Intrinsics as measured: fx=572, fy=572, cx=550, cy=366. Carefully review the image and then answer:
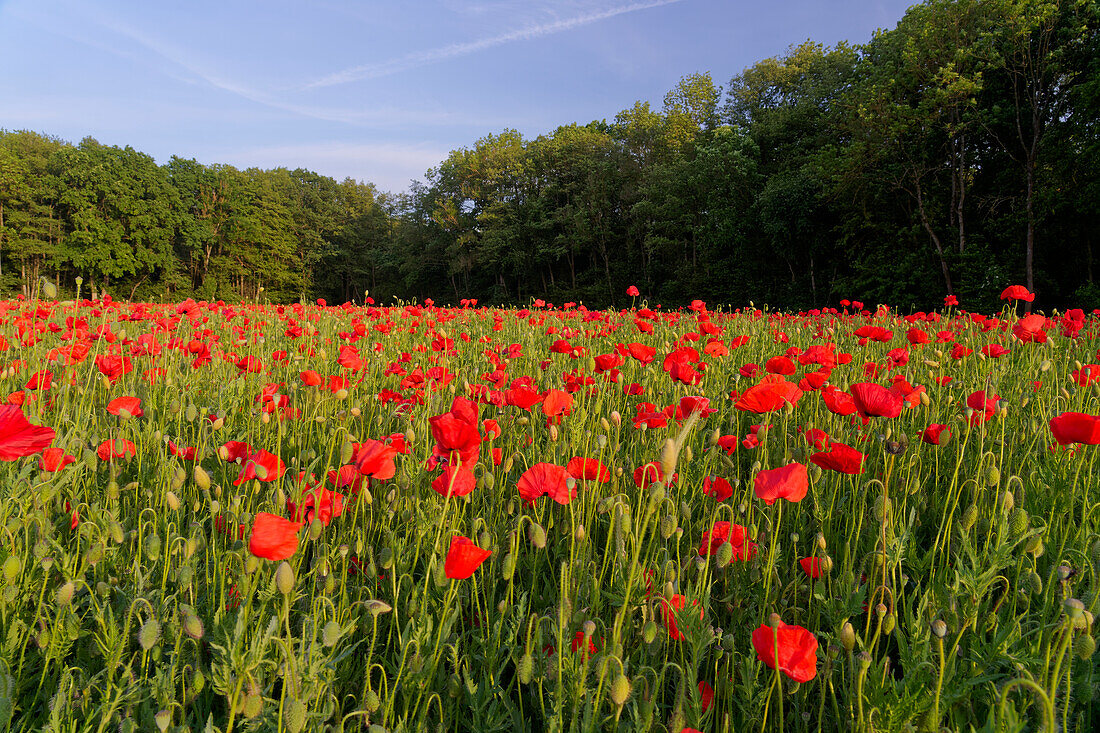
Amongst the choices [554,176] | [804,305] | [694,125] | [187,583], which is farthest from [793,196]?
[187,583]

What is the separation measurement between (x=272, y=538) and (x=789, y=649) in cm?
82

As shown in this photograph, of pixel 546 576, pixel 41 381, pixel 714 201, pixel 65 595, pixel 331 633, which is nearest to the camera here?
pixel 331 633

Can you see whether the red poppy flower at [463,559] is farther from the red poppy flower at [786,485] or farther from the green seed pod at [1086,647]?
the green seed pod at [1086,647]

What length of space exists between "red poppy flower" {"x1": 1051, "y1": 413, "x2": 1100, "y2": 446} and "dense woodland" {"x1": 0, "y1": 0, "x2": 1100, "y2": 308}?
3583mm

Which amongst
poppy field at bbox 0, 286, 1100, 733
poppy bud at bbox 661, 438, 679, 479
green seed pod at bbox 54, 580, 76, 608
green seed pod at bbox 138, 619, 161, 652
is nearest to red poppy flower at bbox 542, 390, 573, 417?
poppy field at bbox 0, 286, 1100, 733

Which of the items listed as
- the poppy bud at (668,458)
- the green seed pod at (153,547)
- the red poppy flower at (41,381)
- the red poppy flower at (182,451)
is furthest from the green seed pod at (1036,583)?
the red poppy flower at (41,381)

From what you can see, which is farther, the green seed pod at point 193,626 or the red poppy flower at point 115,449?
the red poppy flower at point 115,449

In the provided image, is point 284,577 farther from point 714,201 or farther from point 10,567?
point 714,201

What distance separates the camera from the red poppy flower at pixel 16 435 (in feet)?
3.01

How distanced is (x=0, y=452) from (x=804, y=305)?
26.1 meters

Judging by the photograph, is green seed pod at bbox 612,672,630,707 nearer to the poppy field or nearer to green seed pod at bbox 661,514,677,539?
the poppy field

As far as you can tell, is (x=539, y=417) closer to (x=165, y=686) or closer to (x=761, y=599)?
(x=761, y=599)

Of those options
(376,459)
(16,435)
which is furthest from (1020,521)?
(16,435)

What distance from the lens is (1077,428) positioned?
1.17 metres
